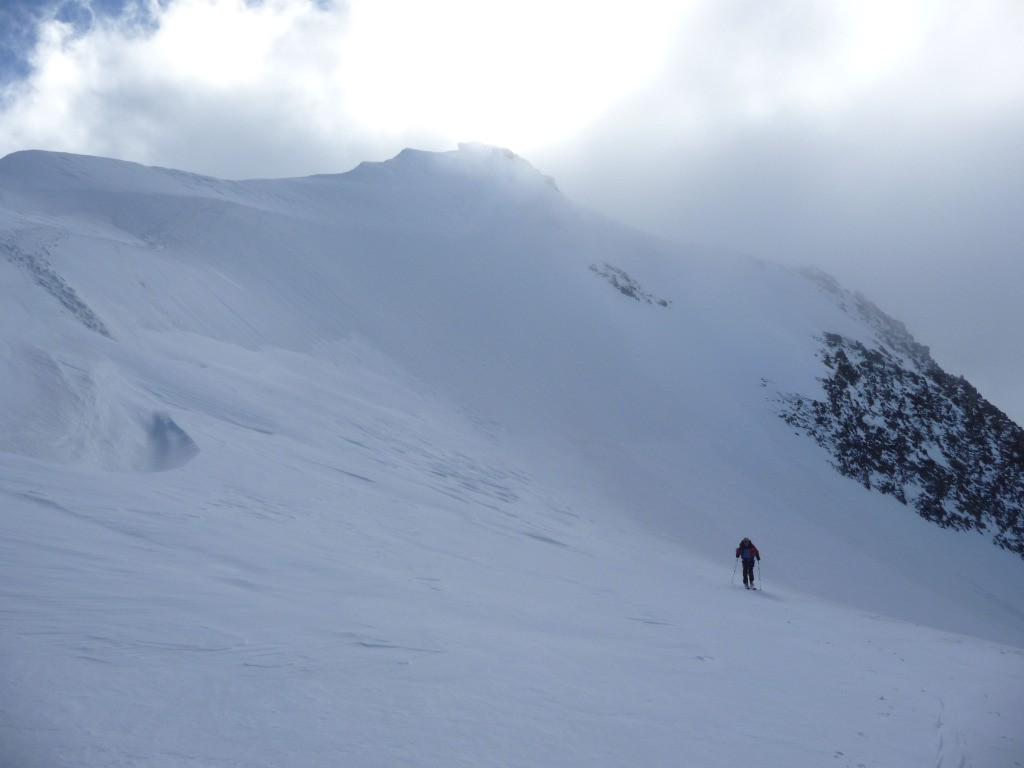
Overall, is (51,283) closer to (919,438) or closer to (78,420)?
(78,420)

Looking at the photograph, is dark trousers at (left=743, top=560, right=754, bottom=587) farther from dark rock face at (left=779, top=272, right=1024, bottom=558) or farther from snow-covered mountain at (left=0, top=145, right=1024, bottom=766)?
dark rock face at (left=779, top=272, right=1024, bottom=558)

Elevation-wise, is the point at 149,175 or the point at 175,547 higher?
the point at 149,175

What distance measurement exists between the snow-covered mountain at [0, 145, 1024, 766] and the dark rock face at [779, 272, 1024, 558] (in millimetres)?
220

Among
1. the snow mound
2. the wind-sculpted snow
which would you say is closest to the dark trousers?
the snow mound

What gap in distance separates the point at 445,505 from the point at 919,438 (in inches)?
1148

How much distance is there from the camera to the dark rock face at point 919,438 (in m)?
28.8

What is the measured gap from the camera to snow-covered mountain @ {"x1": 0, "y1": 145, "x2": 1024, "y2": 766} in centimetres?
404

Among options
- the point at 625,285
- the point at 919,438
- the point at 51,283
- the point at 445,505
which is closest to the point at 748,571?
the point at 445,505

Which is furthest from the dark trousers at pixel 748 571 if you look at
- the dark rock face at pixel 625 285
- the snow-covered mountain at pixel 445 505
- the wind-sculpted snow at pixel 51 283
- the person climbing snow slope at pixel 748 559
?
the dark rock face at pixel 625 285

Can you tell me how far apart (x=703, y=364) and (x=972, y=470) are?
43.5 ft

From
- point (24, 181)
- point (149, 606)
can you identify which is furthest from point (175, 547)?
point (24, 181)

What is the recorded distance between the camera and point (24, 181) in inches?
976

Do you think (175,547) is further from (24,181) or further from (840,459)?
(840,459)

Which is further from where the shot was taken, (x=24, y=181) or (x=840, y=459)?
(x=840, y=459)
